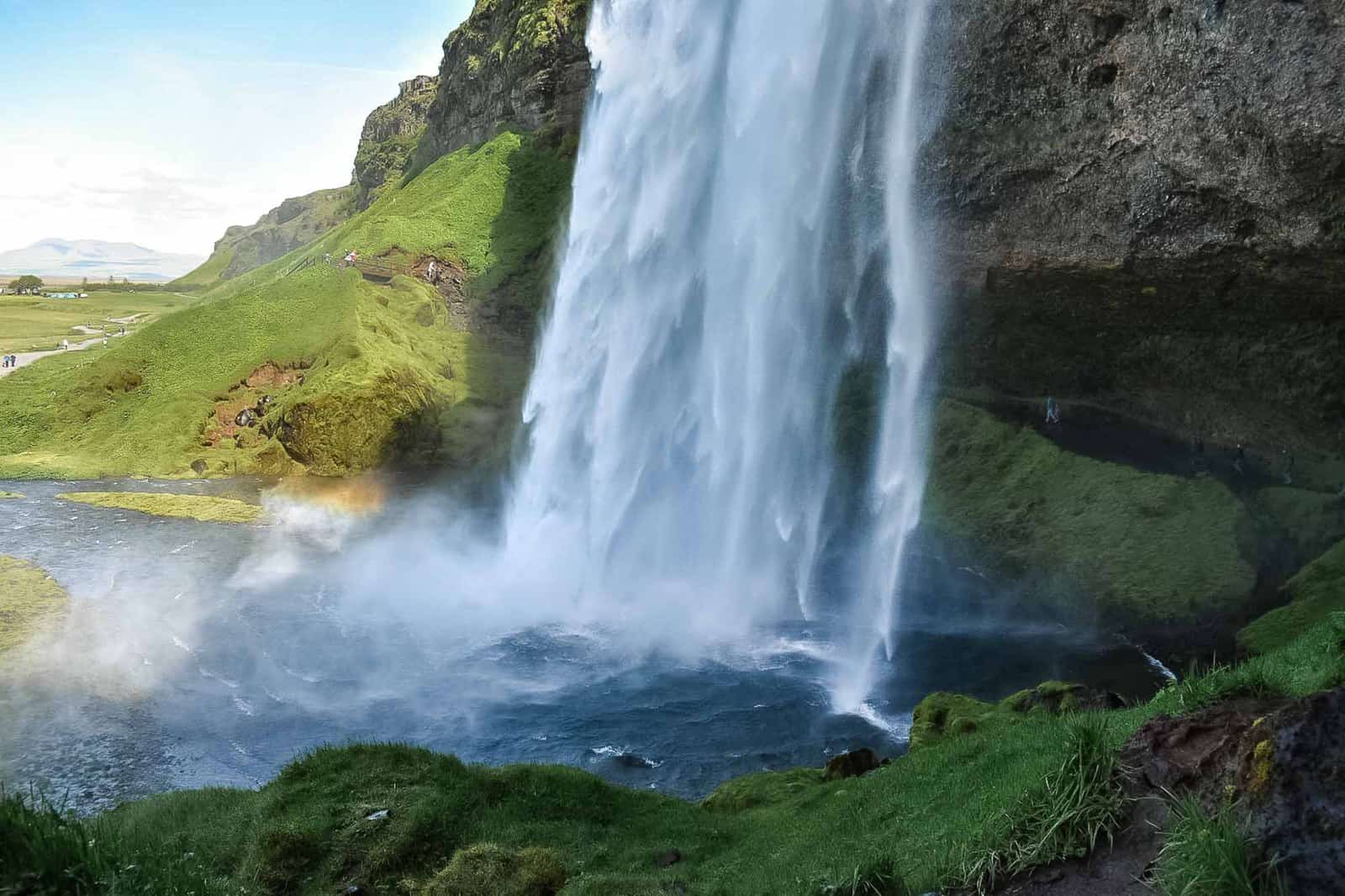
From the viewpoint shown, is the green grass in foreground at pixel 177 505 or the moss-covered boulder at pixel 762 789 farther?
the green grass in foreground at pixel 177 505

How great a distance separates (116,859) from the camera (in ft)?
18.9

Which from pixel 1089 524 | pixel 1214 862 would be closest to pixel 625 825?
pixel 1214 862

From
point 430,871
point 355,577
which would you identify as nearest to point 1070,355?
point 355,577

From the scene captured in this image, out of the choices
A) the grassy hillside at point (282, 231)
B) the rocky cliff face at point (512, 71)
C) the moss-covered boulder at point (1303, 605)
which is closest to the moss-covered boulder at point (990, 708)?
the moss-covered boulder at point (1303, 605)

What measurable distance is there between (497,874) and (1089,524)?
2414 centimetres

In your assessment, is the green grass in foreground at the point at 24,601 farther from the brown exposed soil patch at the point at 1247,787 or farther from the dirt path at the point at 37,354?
the dirt path at the point at 37,354

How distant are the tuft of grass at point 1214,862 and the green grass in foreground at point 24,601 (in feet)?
80.8

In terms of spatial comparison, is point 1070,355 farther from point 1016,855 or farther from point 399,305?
point 399,305

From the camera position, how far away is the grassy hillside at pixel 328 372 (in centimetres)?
4428

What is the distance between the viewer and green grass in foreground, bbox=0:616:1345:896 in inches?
271

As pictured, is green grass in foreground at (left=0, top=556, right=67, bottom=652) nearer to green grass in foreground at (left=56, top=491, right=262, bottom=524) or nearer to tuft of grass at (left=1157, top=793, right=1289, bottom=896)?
green grass in foreground at (left=56, top=491, right=262, bottom=524)

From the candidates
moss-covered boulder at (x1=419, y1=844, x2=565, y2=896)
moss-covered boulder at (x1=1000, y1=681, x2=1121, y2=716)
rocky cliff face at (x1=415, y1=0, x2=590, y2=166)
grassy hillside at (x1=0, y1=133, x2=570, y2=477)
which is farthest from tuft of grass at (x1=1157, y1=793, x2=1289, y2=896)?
rocky cliff face at (x1=415, y1=0, x2=590, y2=166)

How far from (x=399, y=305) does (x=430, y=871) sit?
156ft

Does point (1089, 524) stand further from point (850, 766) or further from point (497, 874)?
point (497, 874)
